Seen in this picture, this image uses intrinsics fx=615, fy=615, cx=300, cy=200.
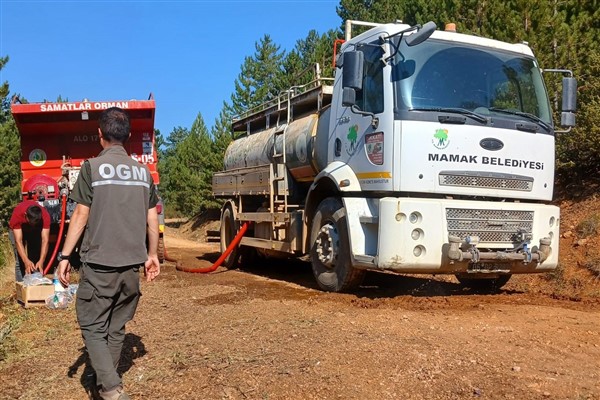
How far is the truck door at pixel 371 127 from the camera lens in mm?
6996

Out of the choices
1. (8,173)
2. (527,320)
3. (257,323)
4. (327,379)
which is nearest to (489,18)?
(527,320)

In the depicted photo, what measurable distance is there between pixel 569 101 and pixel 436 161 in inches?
87.4

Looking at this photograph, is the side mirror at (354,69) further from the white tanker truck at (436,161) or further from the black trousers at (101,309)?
the black trousers at (101,309)

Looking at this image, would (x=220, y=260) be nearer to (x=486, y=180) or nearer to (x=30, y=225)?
(x=30, y=225)

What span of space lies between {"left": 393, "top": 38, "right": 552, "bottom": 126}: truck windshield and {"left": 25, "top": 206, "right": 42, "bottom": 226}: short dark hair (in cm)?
466

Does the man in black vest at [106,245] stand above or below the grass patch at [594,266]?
above

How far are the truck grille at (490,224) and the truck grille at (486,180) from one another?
29 cm

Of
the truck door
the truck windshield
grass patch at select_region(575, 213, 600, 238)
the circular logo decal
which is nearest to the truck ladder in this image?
the truck door

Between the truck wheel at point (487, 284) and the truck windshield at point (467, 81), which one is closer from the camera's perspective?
the truck windshield at point (467, 81)

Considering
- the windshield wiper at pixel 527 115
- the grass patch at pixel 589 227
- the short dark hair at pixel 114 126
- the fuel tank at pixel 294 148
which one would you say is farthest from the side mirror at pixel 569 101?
the short dark hair at pixel 114 126

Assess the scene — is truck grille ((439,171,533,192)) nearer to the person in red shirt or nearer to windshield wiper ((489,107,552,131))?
windshield wiper ((489,107,552,131))

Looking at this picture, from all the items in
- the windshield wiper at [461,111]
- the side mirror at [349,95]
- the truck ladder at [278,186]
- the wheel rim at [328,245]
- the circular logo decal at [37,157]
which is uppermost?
the side mirror at [349,95]

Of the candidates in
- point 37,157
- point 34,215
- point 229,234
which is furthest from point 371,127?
point 37,157

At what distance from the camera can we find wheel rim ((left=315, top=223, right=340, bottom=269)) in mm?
7844
